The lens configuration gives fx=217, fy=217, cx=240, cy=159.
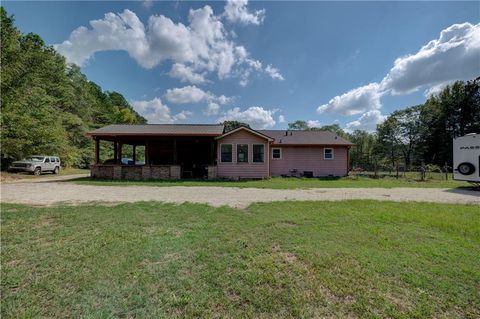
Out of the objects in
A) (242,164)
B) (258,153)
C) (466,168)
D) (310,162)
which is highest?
(258,153)

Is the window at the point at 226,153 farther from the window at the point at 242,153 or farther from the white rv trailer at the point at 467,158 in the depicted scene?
the white rv trailer at the point at 467,158

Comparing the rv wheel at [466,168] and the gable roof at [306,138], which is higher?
the gable roof at [306,138]

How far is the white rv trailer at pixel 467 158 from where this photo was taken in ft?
37.2

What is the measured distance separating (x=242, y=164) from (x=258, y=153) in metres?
1.34

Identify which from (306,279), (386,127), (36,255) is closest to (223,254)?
(306,279)

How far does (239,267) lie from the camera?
2893mm

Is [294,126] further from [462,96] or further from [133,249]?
[133,249]

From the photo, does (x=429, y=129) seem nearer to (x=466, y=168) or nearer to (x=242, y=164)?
(x=466, y=168)

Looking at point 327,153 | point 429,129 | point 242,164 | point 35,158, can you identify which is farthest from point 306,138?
point 429,129

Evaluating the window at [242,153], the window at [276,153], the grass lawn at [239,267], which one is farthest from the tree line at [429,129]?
the grass lawn at [239,267]

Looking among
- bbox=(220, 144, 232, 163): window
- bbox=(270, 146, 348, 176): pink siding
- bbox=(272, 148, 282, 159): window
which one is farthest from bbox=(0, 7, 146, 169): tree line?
bbox=(270, 146, 348, 176): pink siding

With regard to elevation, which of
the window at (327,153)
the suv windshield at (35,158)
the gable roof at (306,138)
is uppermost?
the gable roof at (306,138)

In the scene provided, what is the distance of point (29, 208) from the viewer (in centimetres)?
605

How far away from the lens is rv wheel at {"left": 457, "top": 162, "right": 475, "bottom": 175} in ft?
37.7
